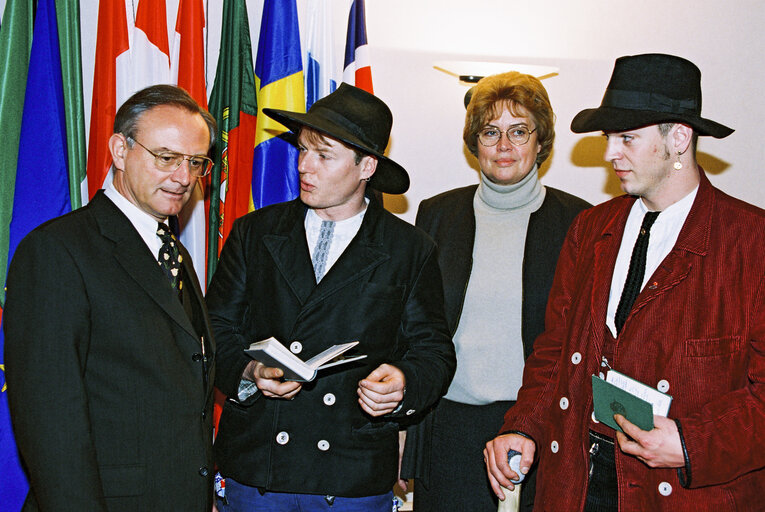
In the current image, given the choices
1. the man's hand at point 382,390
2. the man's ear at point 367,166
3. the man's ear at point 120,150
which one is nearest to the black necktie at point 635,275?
the man's hand at point 382,390

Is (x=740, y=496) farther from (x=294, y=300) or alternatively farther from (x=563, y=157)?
(x=563, y=157)

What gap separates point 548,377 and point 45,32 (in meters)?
2.66

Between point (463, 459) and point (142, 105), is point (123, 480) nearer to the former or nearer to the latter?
point (142, 105)

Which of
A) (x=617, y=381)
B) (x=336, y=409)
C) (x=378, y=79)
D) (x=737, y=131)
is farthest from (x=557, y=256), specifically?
(x=737, y=131)

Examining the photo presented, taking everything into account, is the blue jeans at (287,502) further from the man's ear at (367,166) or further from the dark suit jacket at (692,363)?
the man's ear at (367,166)

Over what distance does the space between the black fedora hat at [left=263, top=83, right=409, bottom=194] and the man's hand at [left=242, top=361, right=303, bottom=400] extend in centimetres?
84

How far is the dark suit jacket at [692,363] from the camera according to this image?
1.92m

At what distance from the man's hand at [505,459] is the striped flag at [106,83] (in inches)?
87.9

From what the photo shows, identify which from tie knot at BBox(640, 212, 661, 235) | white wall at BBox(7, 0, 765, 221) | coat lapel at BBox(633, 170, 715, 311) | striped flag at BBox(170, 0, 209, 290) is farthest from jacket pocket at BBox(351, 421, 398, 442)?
white wall at BBox(7, 0, 765, 221)

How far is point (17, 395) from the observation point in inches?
69.7

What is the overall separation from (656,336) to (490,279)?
96 centimetres

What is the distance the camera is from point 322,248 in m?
2.56

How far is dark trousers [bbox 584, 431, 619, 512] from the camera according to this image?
2123 mm

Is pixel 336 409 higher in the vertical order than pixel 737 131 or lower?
lower
